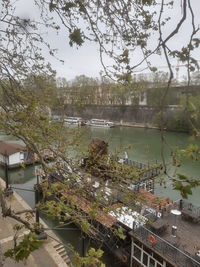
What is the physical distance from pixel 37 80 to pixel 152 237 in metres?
5.33

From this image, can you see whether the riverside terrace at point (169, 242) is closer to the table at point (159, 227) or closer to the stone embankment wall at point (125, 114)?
the table at point (159, 227)

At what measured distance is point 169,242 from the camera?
6.78 metres

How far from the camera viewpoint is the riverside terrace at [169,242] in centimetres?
626

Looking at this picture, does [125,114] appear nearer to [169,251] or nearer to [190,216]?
[190,216]

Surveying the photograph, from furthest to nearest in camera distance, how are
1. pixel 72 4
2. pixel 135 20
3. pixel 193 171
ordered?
pixel 193 171 < pixel 72 4 < pixel 135 20

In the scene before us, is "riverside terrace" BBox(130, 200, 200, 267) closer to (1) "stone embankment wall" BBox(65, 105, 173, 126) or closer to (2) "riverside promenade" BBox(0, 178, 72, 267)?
(2) "riverside promenade" BBox(0, 178, 72, 267)

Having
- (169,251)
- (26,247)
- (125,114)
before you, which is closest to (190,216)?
(169,251)

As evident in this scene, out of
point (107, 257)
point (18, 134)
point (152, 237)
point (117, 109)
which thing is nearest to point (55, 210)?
point (18, 134)

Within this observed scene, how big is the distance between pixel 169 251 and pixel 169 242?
0.34 meters

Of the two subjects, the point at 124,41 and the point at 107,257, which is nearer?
the point at 124,41

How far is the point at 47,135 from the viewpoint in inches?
128

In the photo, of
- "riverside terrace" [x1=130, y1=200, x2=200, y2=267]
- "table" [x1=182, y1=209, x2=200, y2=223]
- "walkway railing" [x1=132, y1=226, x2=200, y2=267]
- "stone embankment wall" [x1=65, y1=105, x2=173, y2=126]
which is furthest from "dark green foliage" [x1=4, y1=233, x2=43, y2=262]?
"stone embankment wall" [x1=65, y1=105, x2=173, y2=126]

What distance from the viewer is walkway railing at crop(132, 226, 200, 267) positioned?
6.02 metres

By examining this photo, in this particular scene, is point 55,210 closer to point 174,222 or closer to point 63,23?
point 63,23
